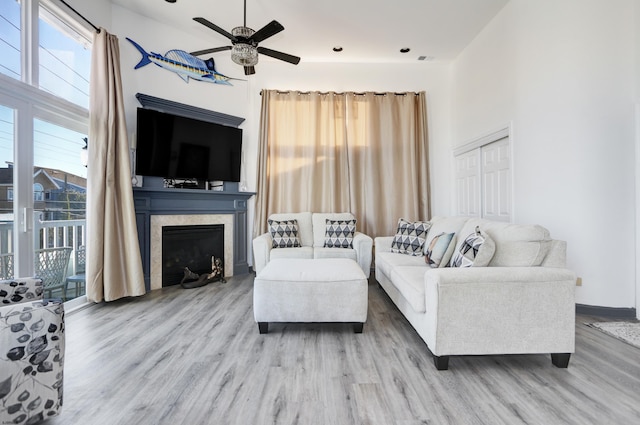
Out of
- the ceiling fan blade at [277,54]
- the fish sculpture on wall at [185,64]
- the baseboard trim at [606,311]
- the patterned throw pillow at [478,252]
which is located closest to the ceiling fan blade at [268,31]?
the ceiling fan blade at [277,54]

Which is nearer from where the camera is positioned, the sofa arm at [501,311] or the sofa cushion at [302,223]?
the sofa arm at [501,311]

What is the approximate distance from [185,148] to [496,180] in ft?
13.3

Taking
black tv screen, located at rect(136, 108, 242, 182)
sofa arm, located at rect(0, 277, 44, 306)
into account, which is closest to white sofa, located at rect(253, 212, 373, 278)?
black tv screen, located at rect(136, 108, 242, 182)

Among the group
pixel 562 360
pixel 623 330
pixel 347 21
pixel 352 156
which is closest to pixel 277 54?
pixel 347 21

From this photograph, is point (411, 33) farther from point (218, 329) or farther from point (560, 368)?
point (218, 329)

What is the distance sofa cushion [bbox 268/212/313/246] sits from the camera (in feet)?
13.7

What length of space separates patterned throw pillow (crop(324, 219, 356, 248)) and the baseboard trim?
2430mm

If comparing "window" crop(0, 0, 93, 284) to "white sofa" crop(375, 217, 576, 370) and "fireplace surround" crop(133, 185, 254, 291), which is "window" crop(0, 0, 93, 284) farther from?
"white sofa" crop(375, 217, 576, 370)

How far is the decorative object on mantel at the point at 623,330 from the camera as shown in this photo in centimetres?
208

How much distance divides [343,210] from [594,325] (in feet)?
9.91

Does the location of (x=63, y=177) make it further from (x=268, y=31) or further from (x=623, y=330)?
(x=623, y=330)

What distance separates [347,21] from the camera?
11.4 ft

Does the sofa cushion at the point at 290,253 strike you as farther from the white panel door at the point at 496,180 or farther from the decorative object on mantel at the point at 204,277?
the white panel door at the point at 496,180

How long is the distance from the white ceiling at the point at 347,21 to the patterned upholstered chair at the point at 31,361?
345 cm
